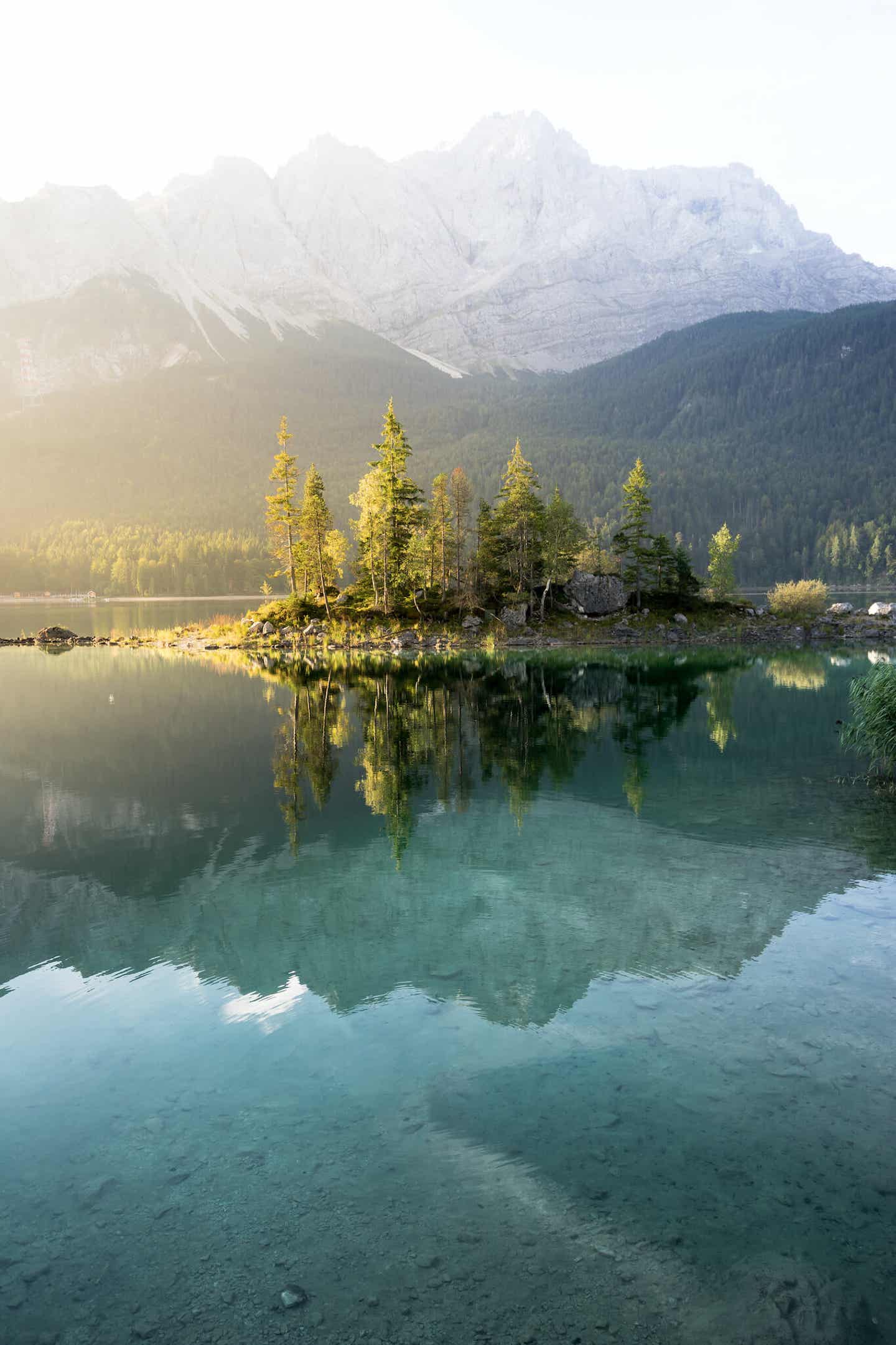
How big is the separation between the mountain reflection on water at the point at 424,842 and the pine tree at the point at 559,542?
45500mm

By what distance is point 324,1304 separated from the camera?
18.0 feet

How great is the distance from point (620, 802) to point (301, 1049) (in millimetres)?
12458

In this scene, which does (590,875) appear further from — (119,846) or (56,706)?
(56,706)

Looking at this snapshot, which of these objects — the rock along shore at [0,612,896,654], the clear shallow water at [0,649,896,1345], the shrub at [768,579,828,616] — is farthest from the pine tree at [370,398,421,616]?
the clear shallow water at [0,649,896,1345]

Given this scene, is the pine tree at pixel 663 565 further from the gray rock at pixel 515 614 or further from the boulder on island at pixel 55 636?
the boulder on island at pixel 55 636

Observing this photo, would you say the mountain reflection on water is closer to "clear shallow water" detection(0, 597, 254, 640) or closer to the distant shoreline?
"clear shallow water" detection(0, 597, 254, 640)

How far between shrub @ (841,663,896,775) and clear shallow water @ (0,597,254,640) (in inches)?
2849

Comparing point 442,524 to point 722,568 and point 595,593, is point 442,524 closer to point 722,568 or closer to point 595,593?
point 595,593

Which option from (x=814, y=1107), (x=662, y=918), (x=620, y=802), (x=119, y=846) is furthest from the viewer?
(x=620, y=802)

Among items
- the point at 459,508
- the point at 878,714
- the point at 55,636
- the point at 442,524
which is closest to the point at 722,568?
the point at 459,508

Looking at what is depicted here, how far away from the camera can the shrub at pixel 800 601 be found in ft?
291

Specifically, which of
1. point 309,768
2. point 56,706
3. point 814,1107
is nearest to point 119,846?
point 309,768

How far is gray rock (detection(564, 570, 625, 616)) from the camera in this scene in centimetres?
8144

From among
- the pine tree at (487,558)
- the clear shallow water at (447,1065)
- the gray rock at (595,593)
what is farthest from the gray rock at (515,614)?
the clear shallow water at (447,1065)
